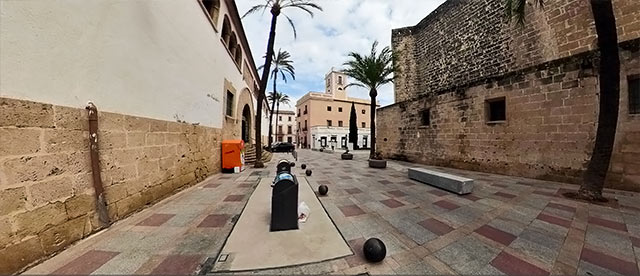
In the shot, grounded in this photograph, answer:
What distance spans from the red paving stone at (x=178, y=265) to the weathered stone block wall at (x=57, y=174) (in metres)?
1.32

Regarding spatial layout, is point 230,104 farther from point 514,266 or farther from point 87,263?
point 514,266

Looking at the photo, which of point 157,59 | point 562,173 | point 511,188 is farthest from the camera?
point 562,173

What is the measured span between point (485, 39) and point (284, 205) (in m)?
12.8

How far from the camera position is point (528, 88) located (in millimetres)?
6465

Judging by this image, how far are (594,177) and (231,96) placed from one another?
39.8 ft

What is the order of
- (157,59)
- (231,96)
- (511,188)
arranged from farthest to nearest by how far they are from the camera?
(231,96), (511,188), (157,59)

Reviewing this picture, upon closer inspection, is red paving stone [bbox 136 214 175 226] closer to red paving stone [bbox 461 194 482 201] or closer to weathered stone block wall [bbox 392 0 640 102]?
red paving stone [bbox 461 194 482 201]

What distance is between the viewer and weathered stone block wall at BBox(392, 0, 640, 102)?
6917 millimetres

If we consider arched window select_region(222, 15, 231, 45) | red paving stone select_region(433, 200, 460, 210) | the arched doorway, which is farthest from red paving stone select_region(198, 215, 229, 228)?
the arched doorway

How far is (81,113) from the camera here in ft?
8.51

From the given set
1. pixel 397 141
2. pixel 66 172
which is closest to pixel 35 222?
pixel 66 172

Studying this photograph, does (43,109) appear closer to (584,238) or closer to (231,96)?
(584,238)

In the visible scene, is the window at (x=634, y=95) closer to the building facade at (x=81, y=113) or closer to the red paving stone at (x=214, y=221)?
the red paving stone at (x=214, y=221)

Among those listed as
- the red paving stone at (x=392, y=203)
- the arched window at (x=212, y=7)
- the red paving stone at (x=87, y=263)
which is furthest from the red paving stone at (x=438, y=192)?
the arched window at (x=212, y=7)
